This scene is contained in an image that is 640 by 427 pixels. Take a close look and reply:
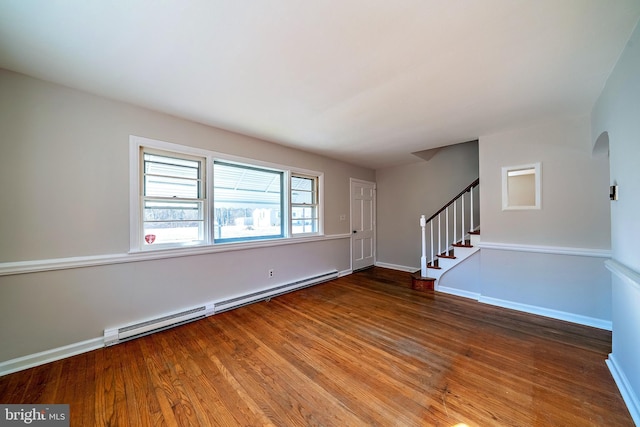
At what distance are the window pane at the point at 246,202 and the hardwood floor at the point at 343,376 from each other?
125 centimetres

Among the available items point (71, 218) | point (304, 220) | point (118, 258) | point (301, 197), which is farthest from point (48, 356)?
point (301, 197)

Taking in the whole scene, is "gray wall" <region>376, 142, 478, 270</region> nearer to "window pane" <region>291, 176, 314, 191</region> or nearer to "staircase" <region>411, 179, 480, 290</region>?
"staircase" <region>411, 179, 480, 290</region>

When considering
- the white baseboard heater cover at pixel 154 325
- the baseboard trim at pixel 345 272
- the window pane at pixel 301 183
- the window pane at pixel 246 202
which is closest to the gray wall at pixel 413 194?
the baseboard trim at pixel 345 272

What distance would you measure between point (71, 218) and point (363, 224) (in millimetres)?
4738

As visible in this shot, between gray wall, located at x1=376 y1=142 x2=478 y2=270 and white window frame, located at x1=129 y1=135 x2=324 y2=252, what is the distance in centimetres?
198

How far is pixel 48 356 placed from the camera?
2.00m

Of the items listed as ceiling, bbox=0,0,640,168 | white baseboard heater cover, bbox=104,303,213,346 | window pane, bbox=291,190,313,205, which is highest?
ceiling, bbox=0,0,640,168

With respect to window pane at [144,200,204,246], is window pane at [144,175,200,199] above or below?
above

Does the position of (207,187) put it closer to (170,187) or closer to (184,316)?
(170,187)

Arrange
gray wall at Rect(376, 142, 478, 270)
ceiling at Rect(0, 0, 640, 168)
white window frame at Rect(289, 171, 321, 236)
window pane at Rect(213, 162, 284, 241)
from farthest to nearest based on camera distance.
A: gray wall at Rect(376, 142, 478, 270), white window frame at Rect(289, 171, 321, 236), window pane at Rect(213, 162, 284, 241), ceiling at Rect(0, 0, 640, 168)

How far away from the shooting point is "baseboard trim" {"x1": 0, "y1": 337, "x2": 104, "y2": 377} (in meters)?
1.86

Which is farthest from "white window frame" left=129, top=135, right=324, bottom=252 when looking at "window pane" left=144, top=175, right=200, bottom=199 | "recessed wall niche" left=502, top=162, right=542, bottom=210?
"recessed wall niche" left=502, top=162, right=542, bottom=210

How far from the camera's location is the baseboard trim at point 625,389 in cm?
142

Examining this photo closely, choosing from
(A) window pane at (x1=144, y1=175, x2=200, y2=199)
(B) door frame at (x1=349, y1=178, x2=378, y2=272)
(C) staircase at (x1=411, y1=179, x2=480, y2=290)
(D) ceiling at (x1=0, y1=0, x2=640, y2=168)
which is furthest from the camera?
(B) door frame at (x1=349, y1=178, x2=378, y2=272)
